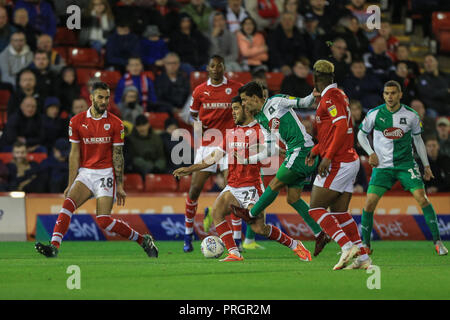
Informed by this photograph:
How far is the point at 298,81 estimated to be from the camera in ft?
57.9

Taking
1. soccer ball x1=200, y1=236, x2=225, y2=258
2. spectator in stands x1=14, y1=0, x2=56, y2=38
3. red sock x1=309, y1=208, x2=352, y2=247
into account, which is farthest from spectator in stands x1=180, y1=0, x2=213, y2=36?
red sock x1=309, y1=208, x2=352, y2=247

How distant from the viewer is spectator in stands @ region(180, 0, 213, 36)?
1992 cm

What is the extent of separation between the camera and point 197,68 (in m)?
19.2

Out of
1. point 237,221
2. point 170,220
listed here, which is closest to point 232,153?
point 237,221

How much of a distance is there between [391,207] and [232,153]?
18.0ft

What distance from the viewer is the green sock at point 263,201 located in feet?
34.0

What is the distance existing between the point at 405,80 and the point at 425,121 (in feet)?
4.59

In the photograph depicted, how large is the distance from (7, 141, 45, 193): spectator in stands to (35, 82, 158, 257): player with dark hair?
4462 millimetres

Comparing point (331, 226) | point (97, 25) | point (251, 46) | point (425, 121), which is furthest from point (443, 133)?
point (331, 226)

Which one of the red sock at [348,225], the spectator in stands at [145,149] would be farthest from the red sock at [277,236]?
the spectator in stands at [145,149]

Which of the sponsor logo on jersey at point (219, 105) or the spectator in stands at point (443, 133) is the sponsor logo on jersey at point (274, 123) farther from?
the spectator in stands at point (443, 133)

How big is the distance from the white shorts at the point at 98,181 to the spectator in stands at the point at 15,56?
753cm

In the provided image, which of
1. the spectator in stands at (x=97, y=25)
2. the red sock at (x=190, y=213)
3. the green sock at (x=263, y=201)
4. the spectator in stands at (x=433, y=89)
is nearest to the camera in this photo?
the green sock at (x=263, y=201)

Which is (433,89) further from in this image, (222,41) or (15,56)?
(15,56)
